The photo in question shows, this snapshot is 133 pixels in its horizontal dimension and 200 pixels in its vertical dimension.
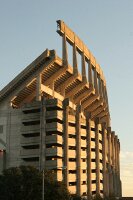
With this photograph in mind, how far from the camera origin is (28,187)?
3049 inches

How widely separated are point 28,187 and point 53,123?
4014cm

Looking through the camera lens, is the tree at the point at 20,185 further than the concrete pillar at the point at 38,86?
No

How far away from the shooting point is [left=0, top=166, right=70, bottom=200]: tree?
7594 cm

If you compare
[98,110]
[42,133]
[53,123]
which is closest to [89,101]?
[98,110]

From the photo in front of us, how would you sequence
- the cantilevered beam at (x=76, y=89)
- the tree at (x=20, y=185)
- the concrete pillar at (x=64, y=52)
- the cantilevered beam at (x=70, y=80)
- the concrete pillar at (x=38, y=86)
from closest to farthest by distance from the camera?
the tree at (x=20, y=185) < the concrete pillar at (x=38, y=86) < the concrete pillar at (x=64, y=52) < the cantilevered beam at (x=70, y=80) < the cantilevered beam at (x=76, y=89)

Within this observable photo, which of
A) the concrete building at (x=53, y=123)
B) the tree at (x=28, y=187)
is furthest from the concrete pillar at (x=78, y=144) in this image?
the tree at (x=28, y=187)

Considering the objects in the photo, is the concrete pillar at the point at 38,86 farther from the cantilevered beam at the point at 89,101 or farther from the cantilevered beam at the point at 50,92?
the cantilevered beam at the point at 89,101

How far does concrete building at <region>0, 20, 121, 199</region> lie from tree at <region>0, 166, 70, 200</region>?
1199 inches

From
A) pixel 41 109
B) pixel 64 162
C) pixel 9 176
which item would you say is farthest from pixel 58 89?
pixel 9 176

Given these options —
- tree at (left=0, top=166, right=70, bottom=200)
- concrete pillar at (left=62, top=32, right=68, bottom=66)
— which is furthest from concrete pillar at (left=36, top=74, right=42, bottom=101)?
tree at (left=0, top=166, right=70, bottom=200)

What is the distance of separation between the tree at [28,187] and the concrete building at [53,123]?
3046cm

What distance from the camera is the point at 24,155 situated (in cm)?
11588

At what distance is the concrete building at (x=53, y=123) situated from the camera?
11569 cm

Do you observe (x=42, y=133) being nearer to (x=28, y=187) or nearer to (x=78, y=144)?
(x=78, y=144)
